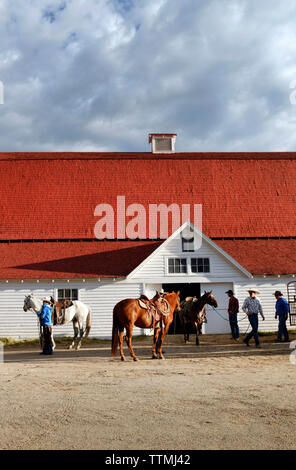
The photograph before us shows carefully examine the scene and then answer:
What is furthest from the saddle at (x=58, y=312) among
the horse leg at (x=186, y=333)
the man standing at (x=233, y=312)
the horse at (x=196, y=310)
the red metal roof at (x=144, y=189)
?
the red metal roof at (x=144, y=189)

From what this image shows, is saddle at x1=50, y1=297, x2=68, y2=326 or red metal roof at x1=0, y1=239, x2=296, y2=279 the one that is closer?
saddle at x1=50, y1=297, x2=68, y2=326

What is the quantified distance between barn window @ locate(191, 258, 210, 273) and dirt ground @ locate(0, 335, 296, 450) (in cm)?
780

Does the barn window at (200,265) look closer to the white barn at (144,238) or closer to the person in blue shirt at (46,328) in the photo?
the white barn at (144,238)

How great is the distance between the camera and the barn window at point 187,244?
864 inches

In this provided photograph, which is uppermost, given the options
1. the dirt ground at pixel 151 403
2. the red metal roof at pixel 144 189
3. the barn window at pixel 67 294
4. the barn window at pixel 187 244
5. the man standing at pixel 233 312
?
the red metal roof at pixel 144 189

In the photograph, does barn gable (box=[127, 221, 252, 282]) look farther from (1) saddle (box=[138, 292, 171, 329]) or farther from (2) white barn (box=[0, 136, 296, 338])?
(1) saddle (box=[138, 292, 171, 329])

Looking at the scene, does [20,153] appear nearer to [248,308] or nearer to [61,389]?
[248,308]

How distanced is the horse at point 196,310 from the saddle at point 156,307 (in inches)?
117

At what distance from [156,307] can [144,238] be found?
407 inches

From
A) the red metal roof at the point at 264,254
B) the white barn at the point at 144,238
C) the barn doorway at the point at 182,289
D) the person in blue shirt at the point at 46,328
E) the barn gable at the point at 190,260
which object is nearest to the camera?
the person in blue shirt at the point at 46,328

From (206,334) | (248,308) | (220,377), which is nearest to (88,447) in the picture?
(220,377)

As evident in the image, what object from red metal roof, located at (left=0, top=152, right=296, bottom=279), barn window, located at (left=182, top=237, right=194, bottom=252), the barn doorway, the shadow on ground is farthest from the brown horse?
the barn doorway

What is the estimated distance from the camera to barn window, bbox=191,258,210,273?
22000 millimetres

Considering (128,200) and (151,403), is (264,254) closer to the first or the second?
(128,200)
